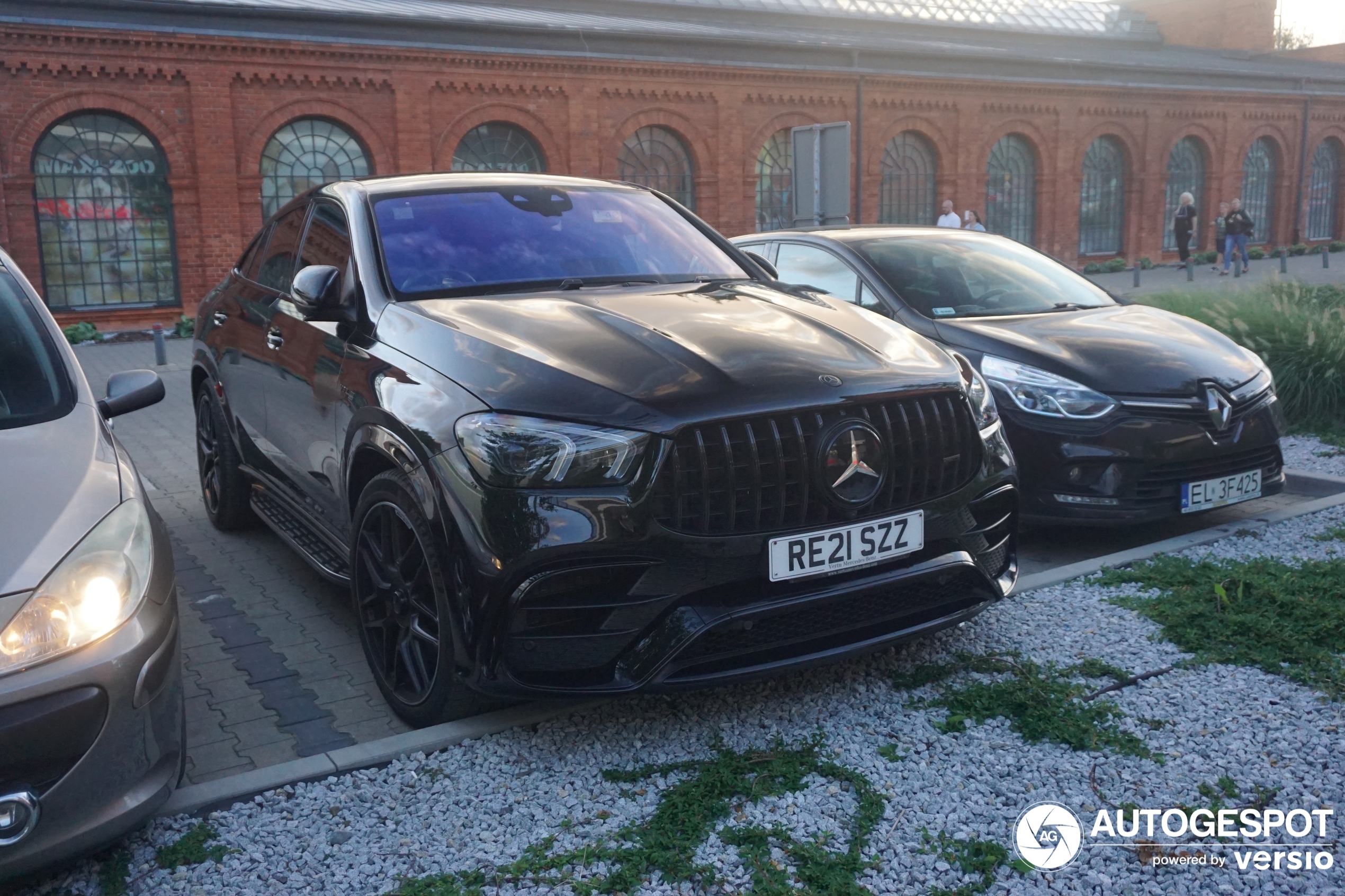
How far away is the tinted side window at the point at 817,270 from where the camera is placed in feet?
20.9

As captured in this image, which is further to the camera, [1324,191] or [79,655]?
[1324,191]

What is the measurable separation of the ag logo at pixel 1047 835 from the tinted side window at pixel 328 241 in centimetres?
295

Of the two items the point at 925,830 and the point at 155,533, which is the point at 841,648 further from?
the point at 155,533

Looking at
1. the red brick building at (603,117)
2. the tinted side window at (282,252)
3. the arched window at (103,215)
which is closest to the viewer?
the tinted side window at (282,252)

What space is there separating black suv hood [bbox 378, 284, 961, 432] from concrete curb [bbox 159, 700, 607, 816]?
89 centimetres

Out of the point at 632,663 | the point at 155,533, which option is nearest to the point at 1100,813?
the point at 632,663

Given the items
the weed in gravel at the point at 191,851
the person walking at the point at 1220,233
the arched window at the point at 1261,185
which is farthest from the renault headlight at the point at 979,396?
the arched window at the point at 1261,185

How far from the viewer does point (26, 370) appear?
3461 mm

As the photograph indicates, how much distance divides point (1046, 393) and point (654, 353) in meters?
2.60

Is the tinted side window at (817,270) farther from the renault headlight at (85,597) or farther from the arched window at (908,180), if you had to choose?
the arched window at (908,180)

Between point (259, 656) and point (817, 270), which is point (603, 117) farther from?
point (259, 656)

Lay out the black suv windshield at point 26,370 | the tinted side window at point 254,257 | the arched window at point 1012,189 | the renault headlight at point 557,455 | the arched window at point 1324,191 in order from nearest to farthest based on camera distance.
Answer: the renault headlight at point 557,455
the black suv windshield at point 26,370
the tinted side window at point 254,257
the arched window at point 1012,189
the arched window at point 1324,191

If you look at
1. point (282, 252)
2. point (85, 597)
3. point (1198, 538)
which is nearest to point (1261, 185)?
point (1198, 538)

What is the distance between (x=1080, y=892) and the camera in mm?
2600
